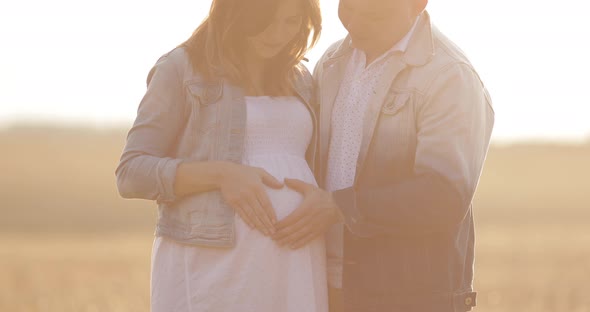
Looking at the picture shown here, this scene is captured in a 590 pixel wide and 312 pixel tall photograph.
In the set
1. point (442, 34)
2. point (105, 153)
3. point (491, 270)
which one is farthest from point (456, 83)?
point (105, 153)

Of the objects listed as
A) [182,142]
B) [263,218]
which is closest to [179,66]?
[182,142]

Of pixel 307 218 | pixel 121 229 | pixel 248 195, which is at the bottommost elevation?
pixel 121 229

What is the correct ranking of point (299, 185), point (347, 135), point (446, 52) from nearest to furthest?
point (299, 185)
point (446, 52)
point (347, 135)

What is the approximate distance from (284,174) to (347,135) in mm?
356

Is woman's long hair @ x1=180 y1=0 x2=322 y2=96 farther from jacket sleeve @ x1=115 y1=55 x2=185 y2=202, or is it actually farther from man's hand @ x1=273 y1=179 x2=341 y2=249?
man's hand @ x1=273 y1=179 x2=341 y2=249

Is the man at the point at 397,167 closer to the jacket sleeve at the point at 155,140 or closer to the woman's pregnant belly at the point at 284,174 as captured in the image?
the woman's pregnant belly at the point at 284,174

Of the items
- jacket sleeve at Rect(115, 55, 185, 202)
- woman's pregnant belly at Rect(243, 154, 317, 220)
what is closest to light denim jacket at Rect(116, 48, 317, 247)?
jacket sleeve at Rect(115, 55, 185, 202)

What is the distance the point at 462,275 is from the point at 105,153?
38.8m

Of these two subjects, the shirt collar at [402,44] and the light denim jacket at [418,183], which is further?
the shirt collar at [402,44]

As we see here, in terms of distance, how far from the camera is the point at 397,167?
14.2 feet

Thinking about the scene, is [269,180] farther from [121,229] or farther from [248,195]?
[121,229]

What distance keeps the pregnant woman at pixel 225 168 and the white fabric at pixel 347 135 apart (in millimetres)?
141

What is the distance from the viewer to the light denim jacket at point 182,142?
13.5 ft

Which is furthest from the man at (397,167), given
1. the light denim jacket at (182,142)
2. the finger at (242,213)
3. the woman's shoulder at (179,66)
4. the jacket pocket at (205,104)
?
the woman's shoulder at (179,66)
